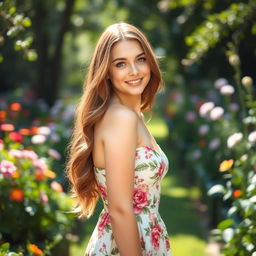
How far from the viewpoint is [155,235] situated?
9.37 ft

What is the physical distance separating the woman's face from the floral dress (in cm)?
28

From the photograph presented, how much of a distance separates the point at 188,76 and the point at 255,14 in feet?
36.5

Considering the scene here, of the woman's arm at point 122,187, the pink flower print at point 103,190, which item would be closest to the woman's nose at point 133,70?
the woman's arm at point 122,187

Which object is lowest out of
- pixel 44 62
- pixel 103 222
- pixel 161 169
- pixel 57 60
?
pixel 103 222

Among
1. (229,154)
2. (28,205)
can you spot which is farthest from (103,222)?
(229,154)

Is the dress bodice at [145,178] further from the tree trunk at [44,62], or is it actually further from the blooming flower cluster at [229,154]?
the tree trunk at [44,62]

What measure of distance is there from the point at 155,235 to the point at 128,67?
773mm

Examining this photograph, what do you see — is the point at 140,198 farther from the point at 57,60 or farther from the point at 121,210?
the point at 57,60

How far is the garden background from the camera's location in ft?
14.3

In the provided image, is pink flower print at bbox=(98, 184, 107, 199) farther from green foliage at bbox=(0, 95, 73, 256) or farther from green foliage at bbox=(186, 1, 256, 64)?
green foliage at bbox=(186, 1, 256, 64)

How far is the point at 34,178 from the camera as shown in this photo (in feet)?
16.3

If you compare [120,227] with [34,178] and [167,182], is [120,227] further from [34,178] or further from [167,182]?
→ [167,182]

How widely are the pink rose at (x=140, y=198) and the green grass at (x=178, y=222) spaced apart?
3.63 meters

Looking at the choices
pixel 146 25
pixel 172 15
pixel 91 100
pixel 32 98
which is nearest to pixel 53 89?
pixel 32 98
